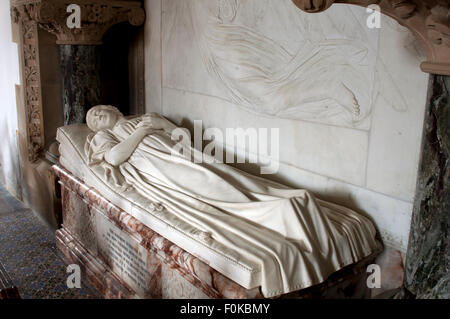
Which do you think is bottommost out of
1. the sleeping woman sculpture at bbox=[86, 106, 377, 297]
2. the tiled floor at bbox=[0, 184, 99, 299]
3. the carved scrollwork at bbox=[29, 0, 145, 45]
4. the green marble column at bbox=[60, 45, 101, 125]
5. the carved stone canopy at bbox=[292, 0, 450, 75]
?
the tiled floor at bbox=[0, 184, 99, 299]

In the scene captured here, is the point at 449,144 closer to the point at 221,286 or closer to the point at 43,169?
the point at 221,286

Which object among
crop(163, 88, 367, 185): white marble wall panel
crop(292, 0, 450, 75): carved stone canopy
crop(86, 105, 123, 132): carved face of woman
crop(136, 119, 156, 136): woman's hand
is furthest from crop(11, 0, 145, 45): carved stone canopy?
crop(292, 0, 450, 75): carved stone canopy

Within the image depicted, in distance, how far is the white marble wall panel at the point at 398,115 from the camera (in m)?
2.23

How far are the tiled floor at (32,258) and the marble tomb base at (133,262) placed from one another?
0.45 ft

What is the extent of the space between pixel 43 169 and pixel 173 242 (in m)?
2.65

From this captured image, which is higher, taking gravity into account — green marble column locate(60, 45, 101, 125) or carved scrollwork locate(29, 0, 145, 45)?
carved scrollwork locate(29, 0, 145, 45)

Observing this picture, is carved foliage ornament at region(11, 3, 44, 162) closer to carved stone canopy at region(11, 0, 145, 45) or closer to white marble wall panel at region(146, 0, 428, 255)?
carved stone canopy at region(11, 0, 145, 45)

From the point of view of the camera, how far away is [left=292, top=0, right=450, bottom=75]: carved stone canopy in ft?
4.88

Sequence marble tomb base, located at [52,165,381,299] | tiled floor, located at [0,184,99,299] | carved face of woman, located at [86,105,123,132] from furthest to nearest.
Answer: carved face of woman, located at [86,105,123,132] < tiled floor, located at [0,184,99,299] < marble tomb base, located at [52,165,381,299]

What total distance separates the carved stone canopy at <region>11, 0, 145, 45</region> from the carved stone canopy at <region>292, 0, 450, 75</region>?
3044mm

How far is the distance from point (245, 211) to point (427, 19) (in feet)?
4.38

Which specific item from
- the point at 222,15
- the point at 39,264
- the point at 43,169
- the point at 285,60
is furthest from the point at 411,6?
the point at 43,169

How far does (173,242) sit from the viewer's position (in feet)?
8.09

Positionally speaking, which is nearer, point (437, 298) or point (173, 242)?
point (437, 298)
